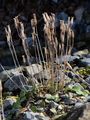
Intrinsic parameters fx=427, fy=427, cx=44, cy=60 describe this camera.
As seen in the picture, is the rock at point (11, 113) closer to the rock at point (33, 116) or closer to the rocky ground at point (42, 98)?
the rocky ground at point (42, 98)

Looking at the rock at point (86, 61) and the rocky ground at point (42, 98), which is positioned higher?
the rocky ground at point (42, 98)

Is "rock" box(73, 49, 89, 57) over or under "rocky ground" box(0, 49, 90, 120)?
under

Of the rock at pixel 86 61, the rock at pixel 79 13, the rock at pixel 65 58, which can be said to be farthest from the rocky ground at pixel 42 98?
the rock at pixel 79 13

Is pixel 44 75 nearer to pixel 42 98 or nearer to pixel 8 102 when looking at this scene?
pixel 42 98

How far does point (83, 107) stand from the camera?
324 centimetres

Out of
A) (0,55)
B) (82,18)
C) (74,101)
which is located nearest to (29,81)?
(74,101)

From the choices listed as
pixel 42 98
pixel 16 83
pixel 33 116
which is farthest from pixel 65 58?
pixel 33 116

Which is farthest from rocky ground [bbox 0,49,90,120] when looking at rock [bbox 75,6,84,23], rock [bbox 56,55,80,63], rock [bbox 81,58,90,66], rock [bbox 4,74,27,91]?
rock [bbox 75,6,84,23]

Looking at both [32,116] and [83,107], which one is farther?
[32,116]

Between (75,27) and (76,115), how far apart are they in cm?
402

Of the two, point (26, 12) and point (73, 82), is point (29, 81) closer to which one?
point (73, 82)

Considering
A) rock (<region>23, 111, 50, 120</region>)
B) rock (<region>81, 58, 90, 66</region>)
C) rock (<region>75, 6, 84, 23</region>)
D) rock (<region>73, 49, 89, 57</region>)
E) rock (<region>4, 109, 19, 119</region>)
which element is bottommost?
rock (<region>73, 49, 89, 57</region>)

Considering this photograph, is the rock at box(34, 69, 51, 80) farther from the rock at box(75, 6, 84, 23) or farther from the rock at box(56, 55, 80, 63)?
the rock at box(75, 6, 84, 23)

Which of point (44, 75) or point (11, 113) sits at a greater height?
point (44, 75)
